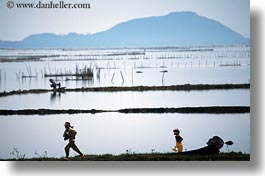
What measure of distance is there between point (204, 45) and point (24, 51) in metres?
0.80

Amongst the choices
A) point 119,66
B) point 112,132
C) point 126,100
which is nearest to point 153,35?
point 119,66

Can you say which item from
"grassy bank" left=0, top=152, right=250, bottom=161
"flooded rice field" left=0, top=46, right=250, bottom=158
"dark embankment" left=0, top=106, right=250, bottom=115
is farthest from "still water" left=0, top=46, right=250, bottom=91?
"grassy bank" left=0, top=152, right=250, bottom=161

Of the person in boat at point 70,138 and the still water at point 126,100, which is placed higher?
the still water at point 126,100

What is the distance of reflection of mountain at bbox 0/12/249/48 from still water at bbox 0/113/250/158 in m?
0.32

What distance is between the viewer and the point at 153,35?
2.26 meters

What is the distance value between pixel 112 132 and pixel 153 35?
18.3 inches

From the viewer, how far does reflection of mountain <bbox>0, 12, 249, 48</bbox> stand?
224 cm

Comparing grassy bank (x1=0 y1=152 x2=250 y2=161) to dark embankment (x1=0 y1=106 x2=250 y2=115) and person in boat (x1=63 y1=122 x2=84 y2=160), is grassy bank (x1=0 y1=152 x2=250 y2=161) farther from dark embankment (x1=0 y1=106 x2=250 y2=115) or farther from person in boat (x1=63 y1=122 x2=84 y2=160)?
dark embankment (x1=0 y1=106 x2=250 y2=115)

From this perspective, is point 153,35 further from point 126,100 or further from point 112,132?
point 112,132

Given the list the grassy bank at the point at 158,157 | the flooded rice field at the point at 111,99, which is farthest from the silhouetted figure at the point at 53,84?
the grassy bank at the point at 158,157

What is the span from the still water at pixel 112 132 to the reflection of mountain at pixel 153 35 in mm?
318

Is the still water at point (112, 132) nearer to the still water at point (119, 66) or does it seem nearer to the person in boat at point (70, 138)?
the person in boat at point (70, 138)

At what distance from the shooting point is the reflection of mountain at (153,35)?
224cm

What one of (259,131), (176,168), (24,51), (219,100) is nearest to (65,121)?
(24,51)
